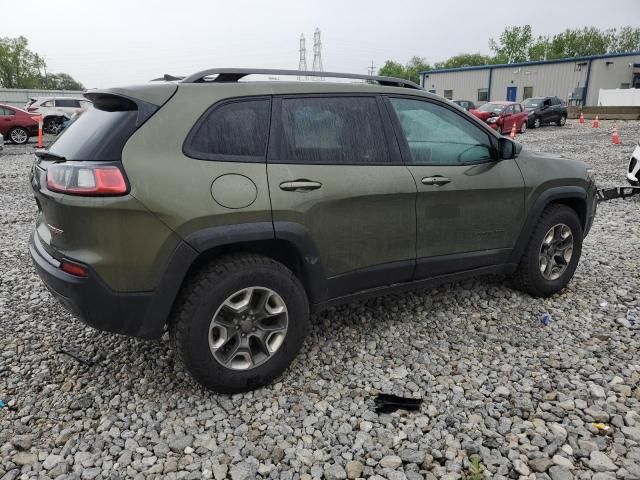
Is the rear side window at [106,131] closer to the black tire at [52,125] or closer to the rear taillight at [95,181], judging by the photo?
the rear taillight at [95,181]

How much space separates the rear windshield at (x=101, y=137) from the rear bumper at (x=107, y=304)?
0.57 metres

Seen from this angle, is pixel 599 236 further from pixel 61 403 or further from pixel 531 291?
pixel 61 403

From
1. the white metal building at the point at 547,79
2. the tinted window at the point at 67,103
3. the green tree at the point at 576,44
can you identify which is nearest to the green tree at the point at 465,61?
the green tree at the point at 576,44

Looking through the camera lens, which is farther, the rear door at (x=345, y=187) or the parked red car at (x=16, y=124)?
the parked red car at (x=16, y=124)

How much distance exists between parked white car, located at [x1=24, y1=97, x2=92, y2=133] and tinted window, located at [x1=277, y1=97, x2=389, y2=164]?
870 inches

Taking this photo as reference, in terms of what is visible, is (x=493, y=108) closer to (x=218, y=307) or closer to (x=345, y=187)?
(x=345, y=187)

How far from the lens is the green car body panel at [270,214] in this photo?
255 centimetres

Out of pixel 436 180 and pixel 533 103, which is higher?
pixel 533 103

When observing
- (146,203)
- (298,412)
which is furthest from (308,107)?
(298,412)

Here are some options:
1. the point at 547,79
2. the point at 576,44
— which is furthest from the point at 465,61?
the point at 547,79

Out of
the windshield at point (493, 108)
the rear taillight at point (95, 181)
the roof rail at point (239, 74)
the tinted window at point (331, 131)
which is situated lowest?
the windshield at point (493, 108)

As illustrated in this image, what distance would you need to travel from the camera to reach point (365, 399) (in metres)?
2.96

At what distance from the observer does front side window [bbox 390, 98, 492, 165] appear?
11.4 feet

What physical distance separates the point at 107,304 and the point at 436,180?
217 cm
